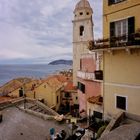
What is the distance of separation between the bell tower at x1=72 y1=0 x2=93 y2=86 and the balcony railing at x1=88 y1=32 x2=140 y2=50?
25713 mm

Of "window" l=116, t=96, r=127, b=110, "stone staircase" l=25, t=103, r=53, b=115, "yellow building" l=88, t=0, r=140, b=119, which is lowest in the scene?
"stone staircase" l=25, t=103, r=53, b=115

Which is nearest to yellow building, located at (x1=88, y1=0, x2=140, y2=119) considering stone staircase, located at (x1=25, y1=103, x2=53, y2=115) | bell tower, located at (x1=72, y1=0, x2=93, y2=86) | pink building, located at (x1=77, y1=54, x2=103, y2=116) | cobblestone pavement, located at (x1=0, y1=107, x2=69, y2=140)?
cobblestone pavement, located at (x1=0, y1=107, x2=69, y2=140)

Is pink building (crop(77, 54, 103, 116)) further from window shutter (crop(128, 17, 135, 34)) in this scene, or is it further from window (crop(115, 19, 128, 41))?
window shutter (crop(128, 17, 135, 34))

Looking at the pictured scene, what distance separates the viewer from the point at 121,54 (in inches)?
625

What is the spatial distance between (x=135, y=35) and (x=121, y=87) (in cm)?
392

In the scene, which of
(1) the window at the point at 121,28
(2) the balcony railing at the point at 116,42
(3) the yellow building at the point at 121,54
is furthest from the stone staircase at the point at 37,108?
(1) the window at the point at 121,28

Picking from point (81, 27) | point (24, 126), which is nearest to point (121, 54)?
point (24, 126)

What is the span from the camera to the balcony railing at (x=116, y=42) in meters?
14.2

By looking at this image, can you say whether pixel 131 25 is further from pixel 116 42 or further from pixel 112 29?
pixel 112 29

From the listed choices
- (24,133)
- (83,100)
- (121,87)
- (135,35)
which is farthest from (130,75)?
(83,100)

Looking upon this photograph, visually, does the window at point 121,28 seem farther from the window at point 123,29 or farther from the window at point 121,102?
the window at point 121,102

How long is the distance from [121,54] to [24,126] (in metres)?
10.3

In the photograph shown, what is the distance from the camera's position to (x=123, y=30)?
1564 centimetres

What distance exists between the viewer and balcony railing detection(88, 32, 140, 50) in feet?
46.6
